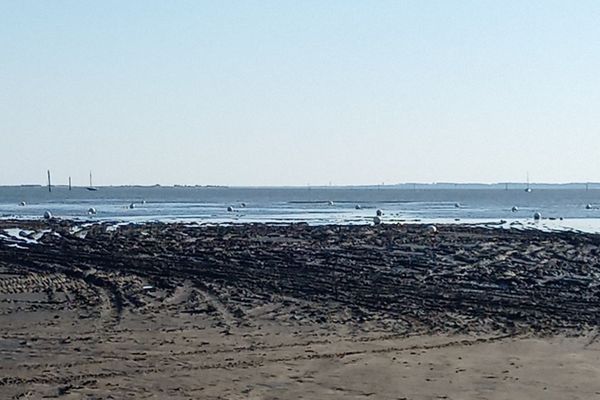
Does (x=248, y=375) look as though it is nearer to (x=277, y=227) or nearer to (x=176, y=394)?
(x=176, y=394)

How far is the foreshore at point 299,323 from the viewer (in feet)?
41.5

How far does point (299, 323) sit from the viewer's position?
18.1 meters

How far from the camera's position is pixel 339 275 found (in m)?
27.2

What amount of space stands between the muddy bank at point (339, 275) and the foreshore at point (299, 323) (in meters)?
0.09

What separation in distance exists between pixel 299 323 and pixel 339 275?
9261mm

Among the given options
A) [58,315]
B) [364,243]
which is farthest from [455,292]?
[364,243]

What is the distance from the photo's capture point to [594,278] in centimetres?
2695

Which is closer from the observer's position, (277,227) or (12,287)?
(12,287)

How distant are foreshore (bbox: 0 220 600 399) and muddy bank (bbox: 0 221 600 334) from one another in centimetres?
9

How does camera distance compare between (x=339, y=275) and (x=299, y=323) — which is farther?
(x=339, y=275)

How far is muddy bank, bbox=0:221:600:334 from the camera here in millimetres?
19375

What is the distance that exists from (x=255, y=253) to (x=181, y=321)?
17.0 metres

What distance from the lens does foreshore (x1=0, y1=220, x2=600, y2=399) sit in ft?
41.5

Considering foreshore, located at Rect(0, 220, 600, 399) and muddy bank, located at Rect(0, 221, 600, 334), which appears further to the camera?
muddy bank, located at Rect(0, 221, 600, 334)
